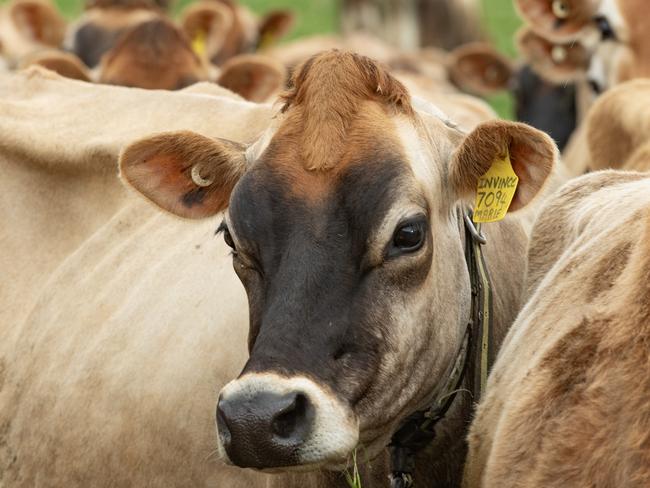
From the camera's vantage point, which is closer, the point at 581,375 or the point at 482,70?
the point at 581,375

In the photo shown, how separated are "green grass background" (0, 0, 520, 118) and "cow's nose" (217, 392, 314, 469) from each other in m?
18.8

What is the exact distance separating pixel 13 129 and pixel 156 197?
1377 mm

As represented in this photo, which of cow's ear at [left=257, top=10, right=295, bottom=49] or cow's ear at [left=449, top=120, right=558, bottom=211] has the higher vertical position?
cow's ear at [left=449, top=120, right=558, bottom=211]

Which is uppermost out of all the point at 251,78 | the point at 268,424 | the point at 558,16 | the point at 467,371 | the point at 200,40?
the point at 268,424

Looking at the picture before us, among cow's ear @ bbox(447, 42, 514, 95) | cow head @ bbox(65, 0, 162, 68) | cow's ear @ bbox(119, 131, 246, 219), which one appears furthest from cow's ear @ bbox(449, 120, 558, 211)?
cow's ear @ bbox(447, 42, 514, 95)

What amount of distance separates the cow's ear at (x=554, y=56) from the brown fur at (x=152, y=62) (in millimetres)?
2323

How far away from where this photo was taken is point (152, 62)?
8.82 metres

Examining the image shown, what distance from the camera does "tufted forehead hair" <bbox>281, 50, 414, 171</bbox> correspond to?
135 inches

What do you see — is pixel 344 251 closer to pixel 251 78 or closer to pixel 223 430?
pixel 223 430

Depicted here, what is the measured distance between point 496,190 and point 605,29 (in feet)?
16.3

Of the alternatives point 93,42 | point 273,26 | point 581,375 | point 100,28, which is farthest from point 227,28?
point 581,375

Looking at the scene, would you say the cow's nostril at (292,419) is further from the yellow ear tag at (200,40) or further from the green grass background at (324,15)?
the green grass background at (324,15)

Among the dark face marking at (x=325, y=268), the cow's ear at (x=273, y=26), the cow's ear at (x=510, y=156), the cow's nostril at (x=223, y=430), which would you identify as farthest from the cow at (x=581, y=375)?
the cow's ear at (x=273, y=26)

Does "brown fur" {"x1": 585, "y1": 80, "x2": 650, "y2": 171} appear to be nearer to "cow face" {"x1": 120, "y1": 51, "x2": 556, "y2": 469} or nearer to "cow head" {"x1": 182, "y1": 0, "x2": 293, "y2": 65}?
"cow face" {"x1": 120, "y1": 51, "x2": 556, "y2": 469}
